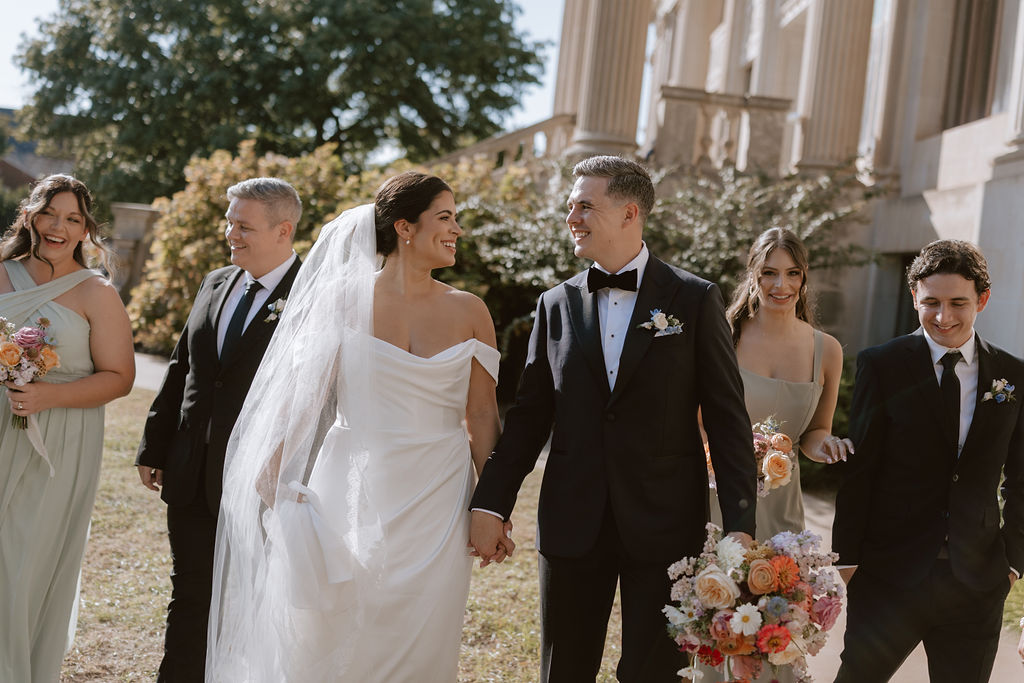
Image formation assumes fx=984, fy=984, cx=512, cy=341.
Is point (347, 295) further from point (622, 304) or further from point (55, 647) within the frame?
point (55, 647)

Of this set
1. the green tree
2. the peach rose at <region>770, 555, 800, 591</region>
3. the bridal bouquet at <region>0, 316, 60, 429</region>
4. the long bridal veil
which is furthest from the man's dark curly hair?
the green tree

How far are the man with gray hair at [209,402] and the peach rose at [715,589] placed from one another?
248cm

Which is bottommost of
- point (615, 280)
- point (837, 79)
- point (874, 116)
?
point (615, 280)

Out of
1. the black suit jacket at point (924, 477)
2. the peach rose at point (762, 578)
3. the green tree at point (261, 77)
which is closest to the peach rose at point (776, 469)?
the black suit jacket at point (924, 477)

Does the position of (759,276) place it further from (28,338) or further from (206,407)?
(28,338)

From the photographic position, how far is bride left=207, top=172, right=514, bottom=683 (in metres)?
3.79

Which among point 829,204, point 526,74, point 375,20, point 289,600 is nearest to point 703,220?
point 829,204

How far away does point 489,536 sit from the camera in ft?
12.6

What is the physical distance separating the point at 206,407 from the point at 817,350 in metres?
3.06

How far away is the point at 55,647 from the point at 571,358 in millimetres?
2812

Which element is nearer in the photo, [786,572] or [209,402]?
[786,572]

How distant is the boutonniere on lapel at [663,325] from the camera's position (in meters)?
3.56

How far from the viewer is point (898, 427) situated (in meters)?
3.86

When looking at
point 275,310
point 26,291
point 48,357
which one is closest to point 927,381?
point 275,310
